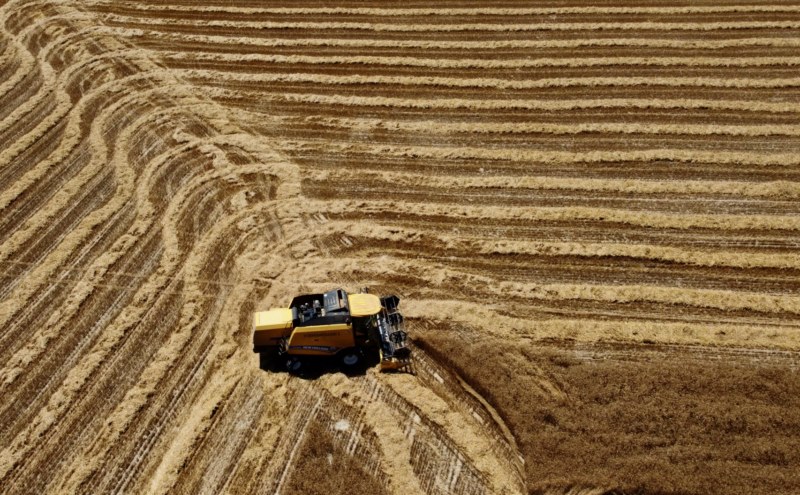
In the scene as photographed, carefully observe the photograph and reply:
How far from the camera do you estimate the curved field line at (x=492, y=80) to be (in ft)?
69.2

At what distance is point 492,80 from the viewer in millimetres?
21750

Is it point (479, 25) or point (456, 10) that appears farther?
point (456, 10)

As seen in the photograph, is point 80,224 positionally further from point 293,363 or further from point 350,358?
point 350,358

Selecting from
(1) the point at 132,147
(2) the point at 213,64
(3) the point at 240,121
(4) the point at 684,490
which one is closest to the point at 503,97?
(3) the point at 240,121

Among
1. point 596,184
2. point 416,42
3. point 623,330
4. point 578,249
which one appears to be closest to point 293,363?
point 623,330

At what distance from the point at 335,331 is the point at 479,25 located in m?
18.1

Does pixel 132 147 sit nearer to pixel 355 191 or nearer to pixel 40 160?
pixel 40 160

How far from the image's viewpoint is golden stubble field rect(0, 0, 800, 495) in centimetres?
1152

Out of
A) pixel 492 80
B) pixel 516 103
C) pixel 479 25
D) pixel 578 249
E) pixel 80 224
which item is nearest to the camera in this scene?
pixel 578 249

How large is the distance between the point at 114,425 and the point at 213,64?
16045 mm

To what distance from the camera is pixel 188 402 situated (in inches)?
487

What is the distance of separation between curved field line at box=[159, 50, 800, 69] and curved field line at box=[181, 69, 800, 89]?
3.19 feet

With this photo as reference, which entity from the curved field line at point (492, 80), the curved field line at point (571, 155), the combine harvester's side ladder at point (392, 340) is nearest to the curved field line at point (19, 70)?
the curved field line at point (492, 80)

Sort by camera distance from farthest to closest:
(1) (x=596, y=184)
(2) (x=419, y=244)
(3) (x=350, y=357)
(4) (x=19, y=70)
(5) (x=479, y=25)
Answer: (5) (x=479, y=25) < (4) (x=19, y=70) < (1) (x=596, y=184) < (2) (x=419, y=244) < (3) (x=350, y=357)
